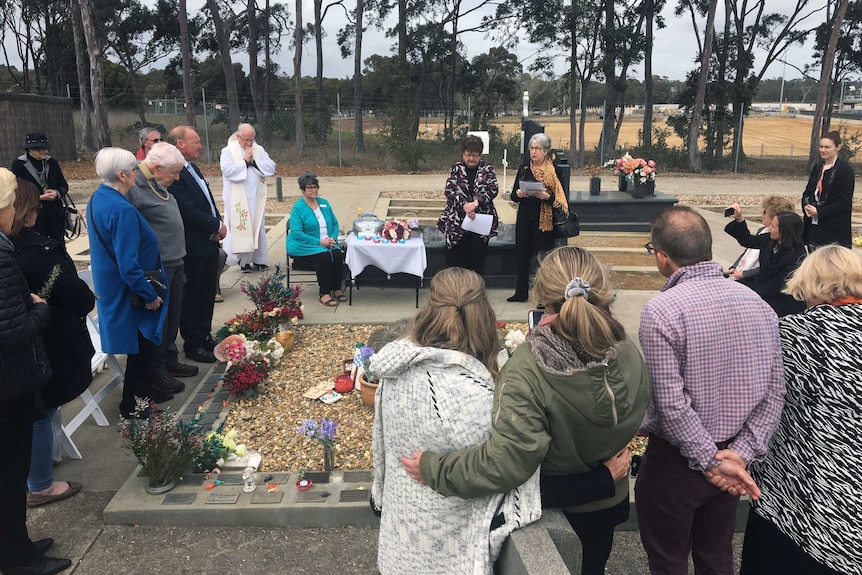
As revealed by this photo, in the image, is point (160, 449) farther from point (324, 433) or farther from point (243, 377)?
point (243, 377)

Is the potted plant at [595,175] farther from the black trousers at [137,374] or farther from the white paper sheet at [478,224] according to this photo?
the black trousers at [137,374]

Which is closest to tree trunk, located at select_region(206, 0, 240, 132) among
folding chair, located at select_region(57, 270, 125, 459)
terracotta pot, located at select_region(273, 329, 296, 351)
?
terracotta pot, located at select_region(273, 329, 296, 351)

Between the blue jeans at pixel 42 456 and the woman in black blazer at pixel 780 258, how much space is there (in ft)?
13.4

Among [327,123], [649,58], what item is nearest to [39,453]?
[327,123]

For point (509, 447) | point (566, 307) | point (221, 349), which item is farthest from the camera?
point (221, 349)

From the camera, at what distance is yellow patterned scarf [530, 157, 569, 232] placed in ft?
20.6

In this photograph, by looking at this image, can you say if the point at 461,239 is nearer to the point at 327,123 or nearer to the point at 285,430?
the point at 285,430

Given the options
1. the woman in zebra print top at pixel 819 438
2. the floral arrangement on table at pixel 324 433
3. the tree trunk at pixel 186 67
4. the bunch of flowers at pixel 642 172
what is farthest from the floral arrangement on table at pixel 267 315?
the tree trunk at pixel 186 67

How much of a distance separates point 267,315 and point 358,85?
23772 mm

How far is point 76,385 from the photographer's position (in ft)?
10.5

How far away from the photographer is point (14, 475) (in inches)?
107

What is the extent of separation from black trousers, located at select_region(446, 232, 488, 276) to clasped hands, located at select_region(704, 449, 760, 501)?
4448mm

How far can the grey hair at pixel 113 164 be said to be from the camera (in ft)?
12.2

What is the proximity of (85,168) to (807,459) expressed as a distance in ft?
76.6
